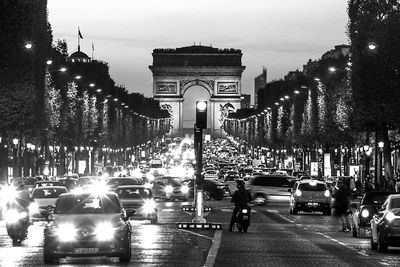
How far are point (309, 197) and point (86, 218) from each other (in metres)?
35.8

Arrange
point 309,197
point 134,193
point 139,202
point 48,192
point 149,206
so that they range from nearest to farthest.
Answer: point 149,206 < point 139,202 < point 134,193 < point 48,192 < point 309,197

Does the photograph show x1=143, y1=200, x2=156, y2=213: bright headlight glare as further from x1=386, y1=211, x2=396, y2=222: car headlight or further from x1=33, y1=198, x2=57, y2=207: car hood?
x1=386, y1=211, x2=396, y2=222: car headlight

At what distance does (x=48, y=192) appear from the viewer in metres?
54.4

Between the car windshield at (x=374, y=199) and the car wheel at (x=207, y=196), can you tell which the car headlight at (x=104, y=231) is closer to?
the car windshield at (x=374, y=199)

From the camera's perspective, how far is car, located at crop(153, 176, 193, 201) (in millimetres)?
83875

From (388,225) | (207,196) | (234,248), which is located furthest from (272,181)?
(388,225)

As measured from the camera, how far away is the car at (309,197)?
63.7m

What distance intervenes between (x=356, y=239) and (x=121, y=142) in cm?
15114

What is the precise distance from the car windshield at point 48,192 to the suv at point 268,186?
78.9 ft

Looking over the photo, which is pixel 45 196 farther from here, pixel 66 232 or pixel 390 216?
pixel 66 232

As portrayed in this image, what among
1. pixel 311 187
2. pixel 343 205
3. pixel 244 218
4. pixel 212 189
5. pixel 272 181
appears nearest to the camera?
pixel 244 218

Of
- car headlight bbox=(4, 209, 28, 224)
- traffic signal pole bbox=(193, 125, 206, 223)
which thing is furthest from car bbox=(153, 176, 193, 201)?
car headlight bbox=(4, 209, 28, 224)

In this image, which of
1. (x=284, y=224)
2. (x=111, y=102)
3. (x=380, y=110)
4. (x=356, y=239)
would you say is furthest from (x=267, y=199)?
(x=111, y=102)

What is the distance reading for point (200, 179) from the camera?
153 feet
